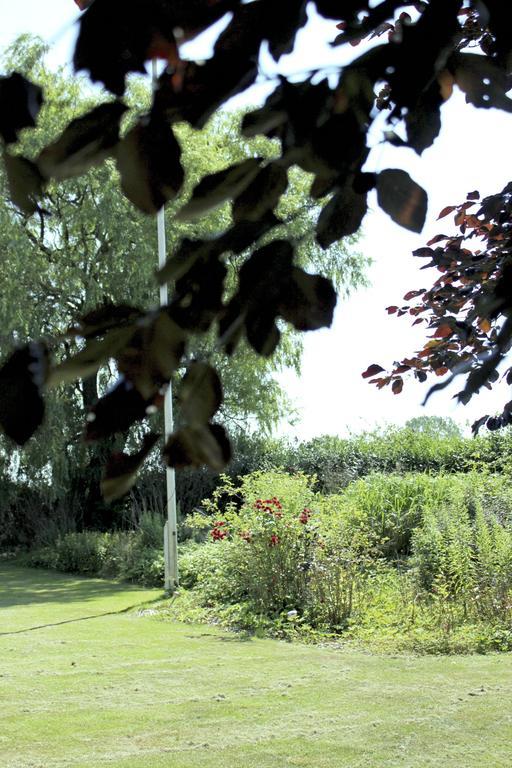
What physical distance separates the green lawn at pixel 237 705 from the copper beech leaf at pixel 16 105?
3834mm

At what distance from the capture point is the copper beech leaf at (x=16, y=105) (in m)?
0.65

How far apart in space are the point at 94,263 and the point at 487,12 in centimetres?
1460

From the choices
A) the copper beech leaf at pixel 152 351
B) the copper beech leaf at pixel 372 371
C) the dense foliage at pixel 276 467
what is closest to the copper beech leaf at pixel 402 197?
the copper beech leaf at pixel 152 351

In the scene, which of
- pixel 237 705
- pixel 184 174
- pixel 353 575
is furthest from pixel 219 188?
pixel 353 575

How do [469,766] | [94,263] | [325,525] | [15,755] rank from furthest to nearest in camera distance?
[94,263]
[325,525]
[15,755]
[469,766]

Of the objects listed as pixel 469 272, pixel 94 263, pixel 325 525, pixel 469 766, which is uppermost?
pixel 94 263

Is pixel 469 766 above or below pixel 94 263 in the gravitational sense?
below

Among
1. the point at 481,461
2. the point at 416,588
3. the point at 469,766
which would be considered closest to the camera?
the point at 469,766

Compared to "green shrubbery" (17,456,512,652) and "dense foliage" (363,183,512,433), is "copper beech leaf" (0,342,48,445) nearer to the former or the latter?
"dense foliage" (363,183,512,433)

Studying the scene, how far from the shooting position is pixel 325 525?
8.09m

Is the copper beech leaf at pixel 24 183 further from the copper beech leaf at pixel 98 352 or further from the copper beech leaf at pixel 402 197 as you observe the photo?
the copper beech leaf at pixel 402 197

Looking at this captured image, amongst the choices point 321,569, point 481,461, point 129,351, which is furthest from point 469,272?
point 481,461

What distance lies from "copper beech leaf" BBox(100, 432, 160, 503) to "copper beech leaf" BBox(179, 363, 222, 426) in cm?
8

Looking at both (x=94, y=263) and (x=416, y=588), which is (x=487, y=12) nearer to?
(x=416, y=588)
